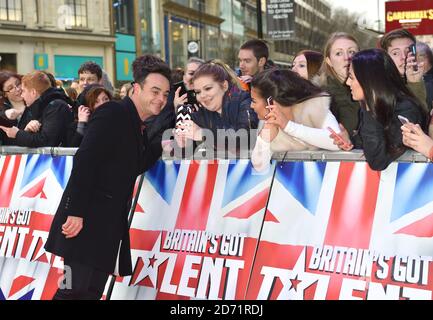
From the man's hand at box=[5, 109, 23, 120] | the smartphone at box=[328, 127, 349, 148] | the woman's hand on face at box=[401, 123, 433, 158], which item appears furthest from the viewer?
the man's hand at box=[5, 109, 23, 120]

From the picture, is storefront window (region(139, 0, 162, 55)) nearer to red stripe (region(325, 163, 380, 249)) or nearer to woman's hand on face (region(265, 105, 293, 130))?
woman's hand on face (region(265, 105, 293, 130))

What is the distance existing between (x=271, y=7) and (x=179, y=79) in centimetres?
1131

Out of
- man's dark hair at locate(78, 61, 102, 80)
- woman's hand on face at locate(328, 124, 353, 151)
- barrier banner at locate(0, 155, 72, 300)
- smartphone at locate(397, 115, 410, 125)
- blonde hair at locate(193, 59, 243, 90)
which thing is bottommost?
barrier banner at locate(0, 155, 72, 300)

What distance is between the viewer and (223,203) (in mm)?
3951

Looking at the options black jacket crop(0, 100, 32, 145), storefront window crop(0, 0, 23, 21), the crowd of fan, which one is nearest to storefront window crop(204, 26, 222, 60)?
storefront window crop(0, 0, 23, 21)

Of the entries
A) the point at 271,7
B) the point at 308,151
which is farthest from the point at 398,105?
the point at 271,7

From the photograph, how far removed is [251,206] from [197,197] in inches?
17.6

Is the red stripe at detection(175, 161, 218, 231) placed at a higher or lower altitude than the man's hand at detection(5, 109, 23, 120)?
lower

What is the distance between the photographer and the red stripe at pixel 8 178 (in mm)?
5348

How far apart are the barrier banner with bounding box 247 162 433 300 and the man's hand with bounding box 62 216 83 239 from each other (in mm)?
1153

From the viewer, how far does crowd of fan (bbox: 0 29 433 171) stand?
327 centimetres

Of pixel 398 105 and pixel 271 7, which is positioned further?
pixel 271 7

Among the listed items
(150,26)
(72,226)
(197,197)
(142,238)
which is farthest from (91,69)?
(150,26)

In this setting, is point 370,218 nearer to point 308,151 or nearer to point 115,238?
point 308,151
